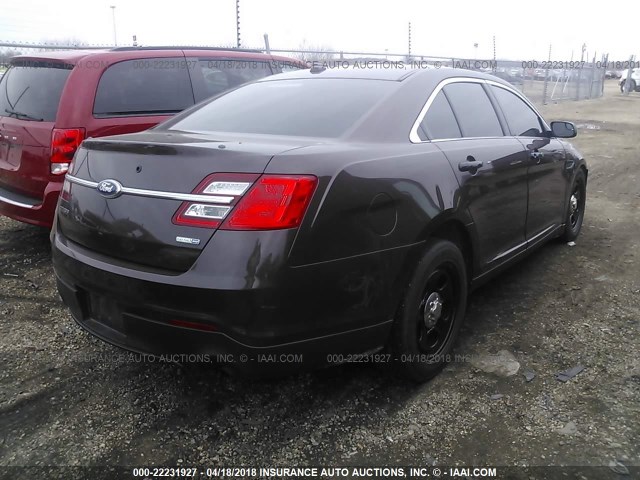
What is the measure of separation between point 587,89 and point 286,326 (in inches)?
1140

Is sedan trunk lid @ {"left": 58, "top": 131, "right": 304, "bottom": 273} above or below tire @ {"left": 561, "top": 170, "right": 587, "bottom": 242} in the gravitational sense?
above

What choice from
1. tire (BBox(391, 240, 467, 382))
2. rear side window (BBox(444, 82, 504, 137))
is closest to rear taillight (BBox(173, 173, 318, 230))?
tire (BBox(391, 240, 467, 382))

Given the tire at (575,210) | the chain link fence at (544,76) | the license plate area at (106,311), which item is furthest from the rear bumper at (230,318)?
the chain link fence at (544,76)

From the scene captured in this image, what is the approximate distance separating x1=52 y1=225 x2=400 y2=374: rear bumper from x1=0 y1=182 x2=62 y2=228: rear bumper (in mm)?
2094

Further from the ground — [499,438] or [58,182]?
[58,182]

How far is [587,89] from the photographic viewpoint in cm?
2722

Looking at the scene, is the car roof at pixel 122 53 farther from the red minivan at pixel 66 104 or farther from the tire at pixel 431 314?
the tire at pixel 431 314

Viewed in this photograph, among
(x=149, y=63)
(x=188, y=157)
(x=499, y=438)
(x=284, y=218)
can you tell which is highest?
(x=149, y=63)

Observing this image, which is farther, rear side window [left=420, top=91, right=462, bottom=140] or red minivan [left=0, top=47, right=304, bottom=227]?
red minivan [left=0, top=47, right=304, bottom=227]

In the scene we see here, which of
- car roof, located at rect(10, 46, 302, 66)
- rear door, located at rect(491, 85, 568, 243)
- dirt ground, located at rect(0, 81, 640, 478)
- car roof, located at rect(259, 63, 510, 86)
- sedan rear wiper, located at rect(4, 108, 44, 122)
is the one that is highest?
car roof, located at rect(10, 46, 302, 66)

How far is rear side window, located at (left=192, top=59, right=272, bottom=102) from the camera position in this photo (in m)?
5.70

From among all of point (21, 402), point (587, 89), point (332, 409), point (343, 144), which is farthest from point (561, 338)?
point (587, 89)

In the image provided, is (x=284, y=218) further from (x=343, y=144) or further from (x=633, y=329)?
(x=633, y=329)

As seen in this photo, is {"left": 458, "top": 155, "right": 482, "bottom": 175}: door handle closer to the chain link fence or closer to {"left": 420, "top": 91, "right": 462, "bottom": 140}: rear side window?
{"left": 420, "top": 91, "right": 462, "bottom": 140}: rear side window
